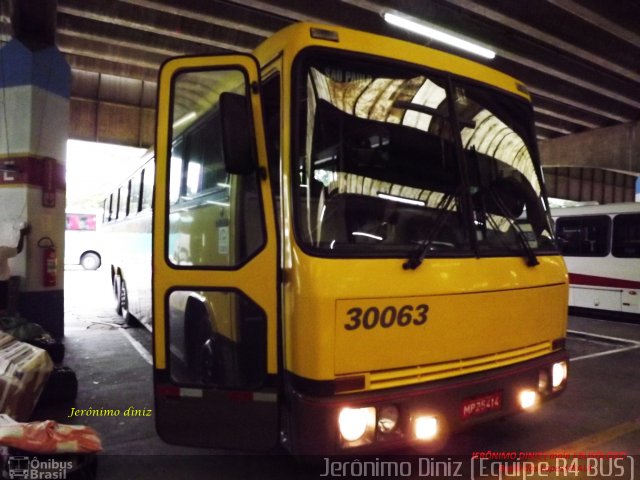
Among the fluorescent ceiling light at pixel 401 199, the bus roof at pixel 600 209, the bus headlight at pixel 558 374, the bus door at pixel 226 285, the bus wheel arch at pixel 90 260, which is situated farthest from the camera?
the bus wheel arch at pixel 90 260

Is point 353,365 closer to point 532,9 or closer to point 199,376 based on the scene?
point 199,376

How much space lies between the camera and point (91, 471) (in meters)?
3.29

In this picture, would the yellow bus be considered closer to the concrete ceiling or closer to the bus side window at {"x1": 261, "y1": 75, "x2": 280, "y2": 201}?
the bus side window at {"x1": 261, "y1": 75, "x2": 280, "y2": 201}

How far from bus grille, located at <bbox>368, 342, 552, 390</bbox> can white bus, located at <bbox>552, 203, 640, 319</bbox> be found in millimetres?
7474

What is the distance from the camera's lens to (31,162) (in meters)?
6.93

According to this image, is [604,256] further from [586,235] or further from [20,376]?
[20,376]

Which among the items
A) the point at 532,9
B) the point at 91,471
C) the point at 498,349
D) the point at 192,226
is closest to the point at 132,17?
the point at 192,226

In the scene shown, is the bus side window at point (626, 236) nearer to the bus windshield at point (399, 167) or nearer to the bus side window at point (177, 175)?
the bus windshield at point (399, 167)

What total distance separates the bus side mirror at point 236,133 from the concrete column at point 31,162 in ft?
17.6

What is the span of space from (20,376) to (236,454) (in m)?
1.87

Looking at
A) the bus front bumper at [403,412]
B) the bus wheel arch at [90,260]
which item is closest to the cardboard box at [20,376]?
the bus front bumper at [403,412]

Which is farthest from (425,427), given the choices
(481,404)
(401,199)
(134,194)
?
(134,194)

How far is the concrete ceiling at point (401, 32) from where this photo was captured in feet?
25.7

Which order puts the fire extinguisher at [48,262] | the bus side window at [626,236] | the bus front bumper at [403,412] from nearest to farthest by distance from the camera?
the bus front bumper at [403,412] < the fire extinguisher at [48,262] < the bus side window at [626,236]
